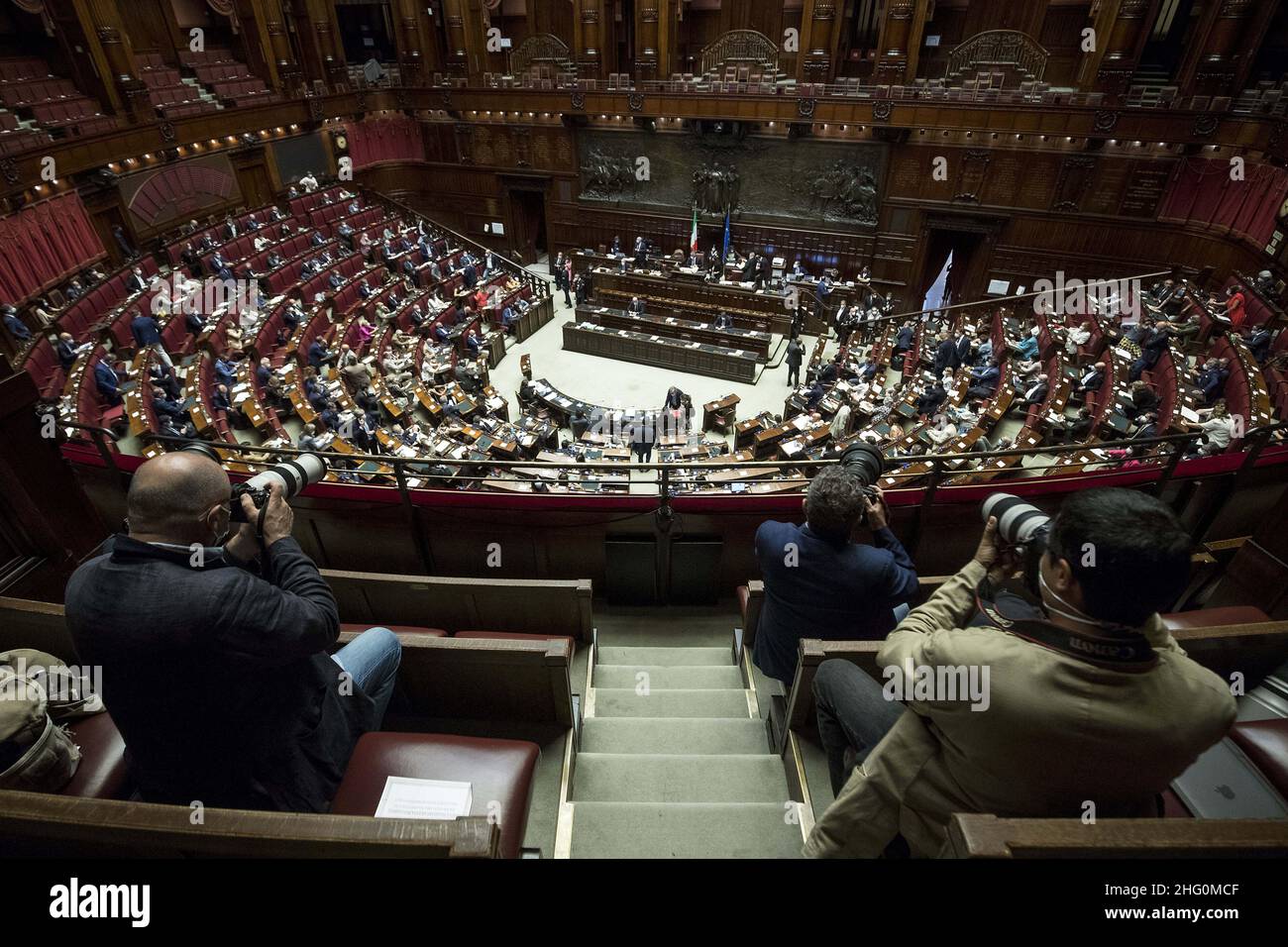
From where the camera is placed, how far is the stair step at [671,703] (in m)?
3.61

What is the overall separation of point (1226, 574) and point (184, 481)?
5.56 metres

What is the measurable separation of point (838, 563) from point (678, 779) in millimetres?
1348

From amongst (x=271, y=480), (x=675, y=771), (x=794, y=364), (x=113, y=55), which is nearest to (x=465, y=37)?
(x=113, y=55)

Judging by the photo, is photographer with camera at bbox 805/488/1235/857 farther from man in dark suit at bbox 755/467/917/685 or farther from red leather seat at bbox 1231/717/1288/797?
red leather seat at bbox 1231/717/1288/797

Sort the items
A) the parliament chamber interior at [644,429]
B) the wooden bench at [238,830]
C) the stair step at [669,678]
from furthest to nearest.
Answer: the stair step at [669,678]
the parliament chamber interior at [644,429]
the wooden bench at [238,830]

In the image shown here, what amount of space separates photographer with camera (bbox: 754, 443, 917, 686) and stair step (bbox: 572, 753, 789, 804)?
2.26 feet

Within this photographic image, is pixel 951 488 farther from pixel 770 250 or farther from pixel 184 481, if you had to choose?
pixel 770 250

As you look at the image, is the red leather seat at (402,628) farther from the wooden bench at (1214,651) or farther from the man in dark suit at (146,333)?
the man in dark suit at (146,333)

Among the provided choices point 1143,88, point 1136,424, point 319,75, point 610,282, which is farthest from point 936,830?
point 319,75

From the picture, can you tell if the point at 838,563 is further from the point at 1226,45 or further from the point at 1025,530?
the point at 1226,45

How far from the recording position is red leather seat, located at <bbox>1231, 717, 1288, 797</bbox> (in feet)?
7.43

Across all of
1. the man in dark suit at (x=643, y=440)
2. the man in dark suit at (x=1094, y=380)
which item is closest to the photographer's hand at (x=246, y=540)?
the man in dark suit at (x=643, y=440)

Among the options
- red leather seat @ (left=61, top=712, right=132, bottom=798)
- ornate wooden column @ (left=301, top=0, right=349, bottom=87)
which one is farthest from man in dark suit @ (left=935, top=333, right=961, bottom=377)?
ornate wooden column @ (left=301, top=0, right=349, bottom=87)

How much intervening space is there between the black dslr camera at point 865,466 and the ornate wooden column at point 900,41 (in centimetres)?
1535
